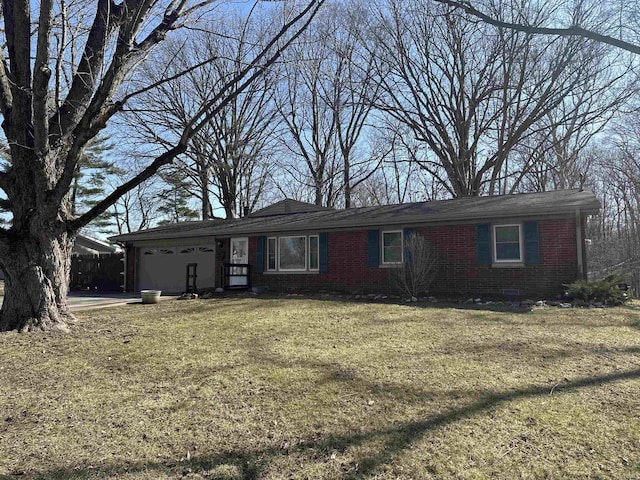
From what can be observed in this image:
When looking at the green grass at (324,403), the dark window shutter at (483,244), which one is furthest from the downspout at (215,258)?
the dark window shutter at (483,244)

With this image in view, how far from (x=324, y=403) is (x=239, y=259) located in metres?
12.3

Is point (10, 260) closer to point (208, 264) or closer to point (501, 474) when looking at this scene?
point (501, 474)

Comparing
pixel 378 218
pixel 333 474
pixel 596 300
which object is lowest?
pixel 333 474

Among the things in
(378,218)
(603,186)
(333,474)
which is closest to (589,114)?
(603,186)

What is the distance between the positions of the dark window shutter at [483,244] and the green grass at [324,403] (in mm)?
4534

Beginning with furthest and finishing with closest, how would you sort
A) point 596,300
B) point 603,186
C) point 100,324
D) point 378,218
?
point 603,186 → point 378,218 → point 596,300 → point 100,324

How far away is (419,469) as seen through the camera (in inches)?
110

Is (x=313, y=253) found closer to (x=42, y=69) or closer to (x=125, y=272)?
(x=125, y=272)

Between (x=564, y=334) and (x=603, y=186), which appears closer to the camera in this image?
(x=564, y=334)

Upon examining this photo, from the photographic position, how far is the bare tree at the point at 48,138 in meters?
6.79

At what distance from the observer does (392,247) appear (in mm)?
12992

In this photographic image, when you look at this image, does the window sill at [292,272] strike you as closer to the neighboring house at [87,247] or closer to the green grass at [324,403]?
the green grass at [324,403]

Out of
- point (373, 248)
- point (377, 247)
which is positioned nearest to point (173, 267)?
point (373, 248)

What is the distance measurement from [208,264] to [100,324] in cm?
845
